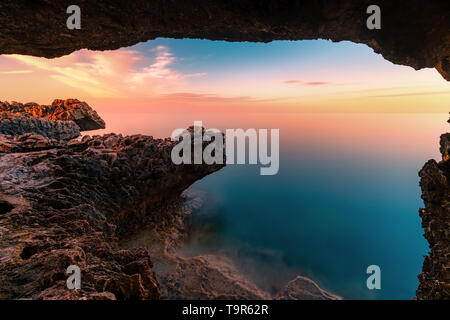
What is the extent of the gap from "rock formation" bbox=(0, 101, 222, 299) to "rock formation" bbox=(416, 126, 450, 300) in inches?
353

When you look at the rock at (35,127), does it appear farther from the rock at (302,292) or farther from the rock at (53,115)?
the rock at (302,292)

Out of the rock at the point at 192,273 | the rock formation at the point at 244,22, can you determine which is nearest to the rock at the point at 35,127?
the rock formation at the point at 244,22

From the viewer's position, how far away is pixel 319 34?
806 centimetres

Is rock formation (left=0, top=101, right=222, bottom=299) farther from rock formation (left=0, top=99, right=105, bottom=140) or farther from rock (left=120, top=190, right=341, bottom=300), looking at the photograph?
rock (left=120, top=190, right=341, bottom=300)

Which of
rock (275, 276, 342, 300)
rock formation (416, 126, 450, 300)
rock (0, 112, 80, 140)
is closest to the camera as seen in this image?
rock formation (416, 126, 450, 300)

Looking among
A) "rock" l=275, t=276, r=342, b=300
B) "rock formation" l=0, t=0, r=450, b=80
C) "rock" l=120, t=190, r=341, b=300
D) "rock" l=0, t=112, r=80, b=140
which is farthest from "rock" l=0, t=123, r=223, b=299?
"rock" l=275, t=276, r=342, b=300

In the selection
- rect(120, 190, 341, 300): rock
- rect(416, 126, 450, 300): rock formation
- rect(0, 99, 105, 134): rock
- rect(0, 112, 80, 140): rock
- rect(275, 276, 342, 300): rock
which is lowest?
rect(275, 276, 342, 300): rock

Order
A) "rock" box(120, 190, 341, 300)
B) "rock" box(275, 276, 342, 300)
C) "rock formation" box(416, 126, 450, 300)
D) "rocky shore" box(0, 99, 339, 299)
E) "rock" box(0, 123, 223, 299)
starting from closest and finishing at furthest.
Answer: "rock" box(0, 123, 223, 299), "rocky shore" box(0, 99, 339, 299), "rock formation" box(416, 126, 450, 300), "rock" box(120, 190, 341, 300), "rock" box(275, 276, 342, 300)

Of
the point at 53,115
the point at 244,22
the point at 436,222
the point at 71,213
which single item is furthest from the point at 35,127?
the point at 436,222

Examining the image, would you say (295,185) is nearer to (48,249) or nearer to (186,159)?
(186,159)

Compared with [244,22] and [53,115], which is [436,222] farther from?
[53,115]

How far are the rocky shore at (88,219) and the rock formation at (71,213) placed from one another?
2 centimetres

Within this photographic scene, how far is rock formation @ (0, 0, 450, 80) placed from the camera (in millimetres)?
6113
